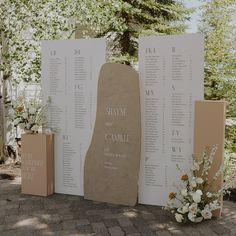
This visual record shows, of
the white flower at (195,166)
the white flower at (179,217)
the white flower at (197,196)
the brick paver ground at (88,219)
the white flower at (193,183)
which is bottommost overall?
the brick paver ground at (88,219)

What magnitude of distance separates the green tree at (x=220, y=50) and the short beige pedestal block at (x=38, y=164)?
9.77 ft

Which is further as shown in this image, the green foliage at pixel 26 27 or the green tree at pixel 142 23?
the green tree at pixel 142 23

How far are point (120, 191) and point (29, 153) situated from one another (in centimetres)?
115

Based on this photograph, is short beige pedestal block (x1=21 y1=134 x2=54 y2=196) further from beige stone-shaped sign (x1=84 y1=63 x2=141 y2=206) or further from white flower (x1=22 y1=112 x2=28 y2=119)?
beige stone-shaped sign (x1=84 y1=63 x2=141 y2=206)

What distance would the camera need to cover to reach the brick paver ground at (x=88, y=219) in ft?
11.9

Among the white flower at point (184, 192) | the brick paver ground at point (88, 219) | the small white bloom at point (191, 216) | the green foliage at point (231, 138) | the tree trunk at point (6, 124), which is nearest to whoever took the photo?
the brick paver ground at point (88, 219)

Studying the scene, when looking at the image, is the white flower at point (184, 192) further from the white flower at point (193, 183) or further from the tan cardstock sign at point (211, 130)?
the tan cardstock sign at point (211, 130)

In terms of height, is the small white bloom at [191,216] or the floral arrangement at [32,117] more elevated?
the floral arrangement at [32,117]

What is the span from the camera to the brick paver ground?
11.9 ft

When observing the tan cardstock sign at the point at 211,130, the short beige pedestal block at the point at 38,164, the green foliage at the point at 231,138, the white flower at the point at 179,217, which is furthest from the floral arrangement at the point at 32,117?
the green foliage at the point at 231,138

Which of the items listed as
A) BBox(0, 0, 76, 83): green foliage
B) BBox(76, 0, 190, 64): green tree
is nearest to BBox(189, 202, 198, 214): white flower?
BBox(0, 0, 76, 83): green foliage

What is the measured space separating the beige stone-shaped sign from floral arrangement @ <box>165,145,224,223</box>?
1.79 feet

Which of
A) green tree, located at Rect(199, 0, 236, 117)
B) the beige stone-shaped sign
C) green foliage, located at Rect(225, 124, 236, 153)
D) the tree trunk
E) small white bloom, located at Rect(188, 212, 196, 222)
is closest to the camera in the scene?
small white bloom, located at Rect(188, 212, 196, 222)

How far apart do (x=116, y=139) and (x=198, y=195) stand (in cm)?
107
